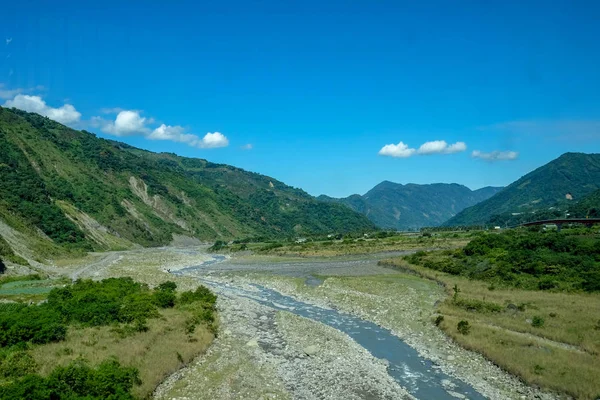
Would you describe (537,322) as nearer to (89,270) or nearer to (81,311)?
(81,311)

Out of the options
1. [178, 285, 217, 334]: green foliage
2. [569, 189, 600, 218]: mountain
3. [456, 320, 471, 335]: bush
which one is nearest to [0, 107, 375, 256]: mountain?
[178, 285, 217, 334]: green foliage

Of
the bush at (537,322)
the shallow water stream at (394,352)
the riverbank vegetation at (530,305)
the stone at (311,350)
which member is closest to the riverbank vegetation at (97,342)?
the stone at (311,350)

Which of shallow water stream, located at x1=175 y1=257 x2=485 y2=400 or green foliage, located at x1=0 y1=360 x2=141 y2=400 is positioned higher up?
green foliage, located at x1=0 y1=360 x2=141 y2=400

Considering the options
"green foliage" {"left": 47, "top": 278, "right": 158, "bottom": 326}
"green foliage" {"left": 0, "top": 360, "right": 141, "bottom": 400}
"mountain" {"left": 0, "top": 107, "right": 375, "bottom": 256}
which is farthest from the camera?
"mountain" {"left": 0, "top": 107, "right": 375, "bottom": 256}

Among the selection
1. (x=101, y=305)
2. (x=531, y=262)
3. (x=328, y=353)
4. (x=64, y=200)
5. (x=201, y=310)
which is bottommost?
(x=328, y=353)

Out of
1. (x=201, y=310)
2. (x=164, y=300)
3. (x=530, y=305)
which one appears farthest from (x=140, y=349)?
(x=530, y=305)

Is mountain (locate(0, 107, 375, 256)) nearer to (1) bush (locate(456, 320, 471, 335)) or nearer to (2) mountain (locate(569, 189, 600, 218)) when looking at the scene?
(1) bush (locate(456, 320, 471, 335))

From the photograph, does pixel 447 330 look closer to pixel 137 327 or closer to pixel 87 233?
pixel 137 327
